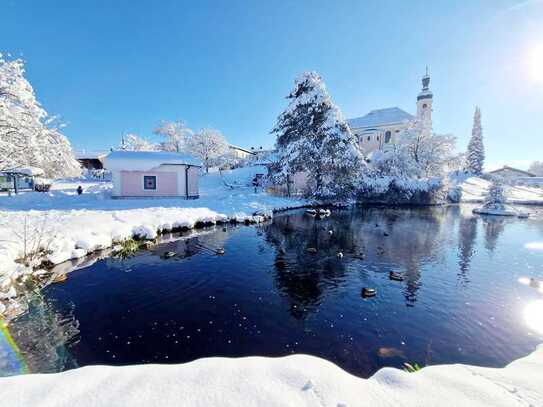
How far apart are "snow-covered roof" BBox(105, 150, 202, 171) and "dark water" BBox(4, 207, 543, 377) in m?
12.5

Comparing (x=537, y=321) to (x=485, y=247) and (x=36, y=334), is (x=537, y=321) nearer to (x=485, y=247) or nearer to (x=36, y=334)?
(x=485, y=247)

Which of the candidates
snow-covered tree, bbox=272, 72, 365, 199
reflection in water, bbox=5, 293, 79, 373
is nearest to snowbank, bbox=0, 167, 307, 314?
reflection in water, bbox=5, 293, 79, 373

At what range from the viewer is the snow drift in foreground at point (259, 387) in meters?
2.12

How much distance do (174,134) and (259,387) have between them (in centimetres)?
4935

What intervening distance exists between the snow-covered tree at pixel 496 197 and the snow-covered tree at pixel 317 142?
12.7 metres

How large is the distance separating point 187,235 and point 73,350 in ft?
28.3

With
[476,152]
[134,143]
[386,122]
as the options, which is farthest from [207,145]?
[476,152]

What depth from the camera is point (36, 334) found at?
15.7 ft

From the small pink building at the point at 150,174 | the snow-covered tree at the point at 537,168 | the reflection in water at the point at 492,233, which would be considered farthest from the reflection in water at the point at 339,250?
the snow-covered tree at the point at 537,168

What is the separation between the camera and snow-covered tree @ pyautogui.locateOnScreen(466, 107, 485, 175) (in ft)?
161

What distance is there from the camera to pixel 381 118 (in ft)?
157

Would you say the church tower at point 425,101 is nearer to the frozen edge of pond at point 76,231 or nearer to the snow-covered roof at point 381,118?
the snow-covered roof at point 381,118

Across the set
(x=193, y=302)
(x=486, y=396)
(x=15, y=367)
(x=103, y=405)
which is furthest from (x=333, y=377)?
(x=15, y=367)

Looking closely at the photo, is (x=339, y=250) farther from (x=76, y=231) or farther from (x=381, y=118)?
(x=381, y=118)
